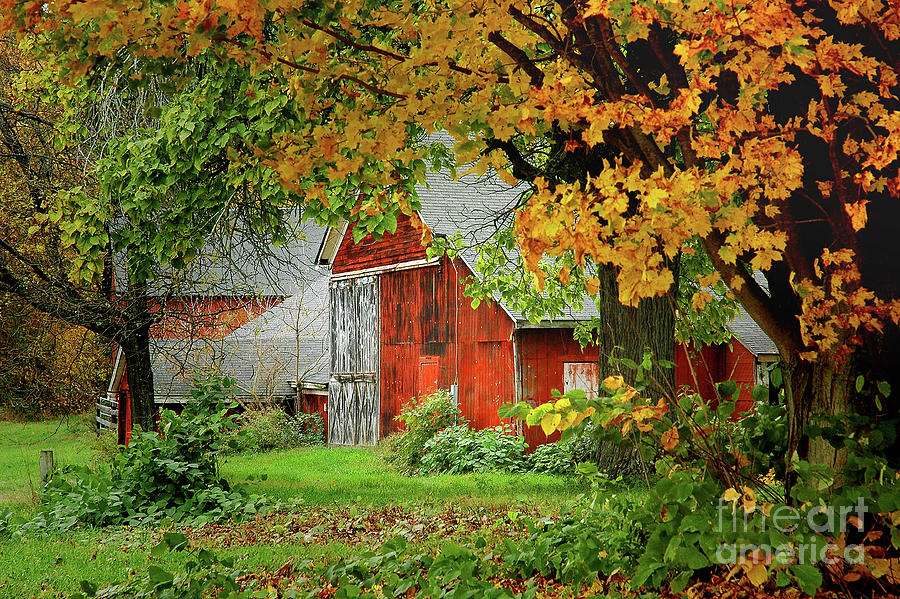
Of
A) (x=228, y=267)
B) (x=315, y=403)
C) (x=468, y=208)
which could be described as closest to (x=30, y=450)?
(x=315, y=403)

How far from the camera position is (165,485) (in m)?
11.2

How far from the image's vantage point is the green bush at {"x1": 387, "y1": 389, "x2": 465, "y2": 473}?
1762 centimetres

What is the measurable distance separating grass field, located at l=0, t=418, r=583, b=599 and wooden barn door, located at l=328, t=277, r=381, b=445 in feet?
8.27

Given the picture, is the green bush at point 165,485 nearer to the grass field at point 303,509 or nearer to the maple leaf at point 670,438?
the grass field at point 303,509

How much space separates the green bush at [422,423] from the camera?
17.6 metres

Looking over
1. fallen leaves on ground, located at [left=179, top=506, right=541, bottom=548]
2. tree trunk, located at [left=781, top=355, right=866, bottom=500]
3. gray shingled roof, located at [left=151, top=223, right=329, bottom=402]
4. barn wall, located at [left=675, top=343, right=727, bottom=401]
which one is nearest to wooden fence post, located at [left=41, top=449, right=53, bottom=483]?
fallen leaves on ground, located at [left=179, top=506, right=541, bottom=548]

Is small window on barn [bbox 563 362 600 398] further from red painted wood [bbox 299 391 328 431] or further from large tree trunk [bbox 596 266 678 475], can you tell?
red painted wood [bbox 299 391 328 431]

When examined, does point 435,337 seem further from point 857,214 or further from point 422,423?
point 857,214

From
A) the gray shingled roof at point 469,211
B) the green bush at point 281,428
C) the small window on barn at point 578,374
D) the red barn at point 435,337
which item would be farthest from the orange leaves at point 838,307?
the green bush at point 281,428

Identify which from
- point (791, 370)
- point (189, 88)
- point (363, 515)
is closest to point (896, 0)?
point (791, 370)

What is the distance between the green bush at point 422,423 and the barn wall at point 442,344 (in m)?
0.48

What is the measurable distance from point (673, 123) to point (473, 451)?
43.0 ft

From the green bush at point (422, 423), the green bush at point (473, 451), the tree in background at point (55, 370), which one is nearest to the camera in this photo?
the green bush at point (473, 451)

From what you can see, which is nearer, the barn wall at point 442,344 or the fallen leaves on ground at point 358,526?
the fallen leaves on ground at point 358,526
